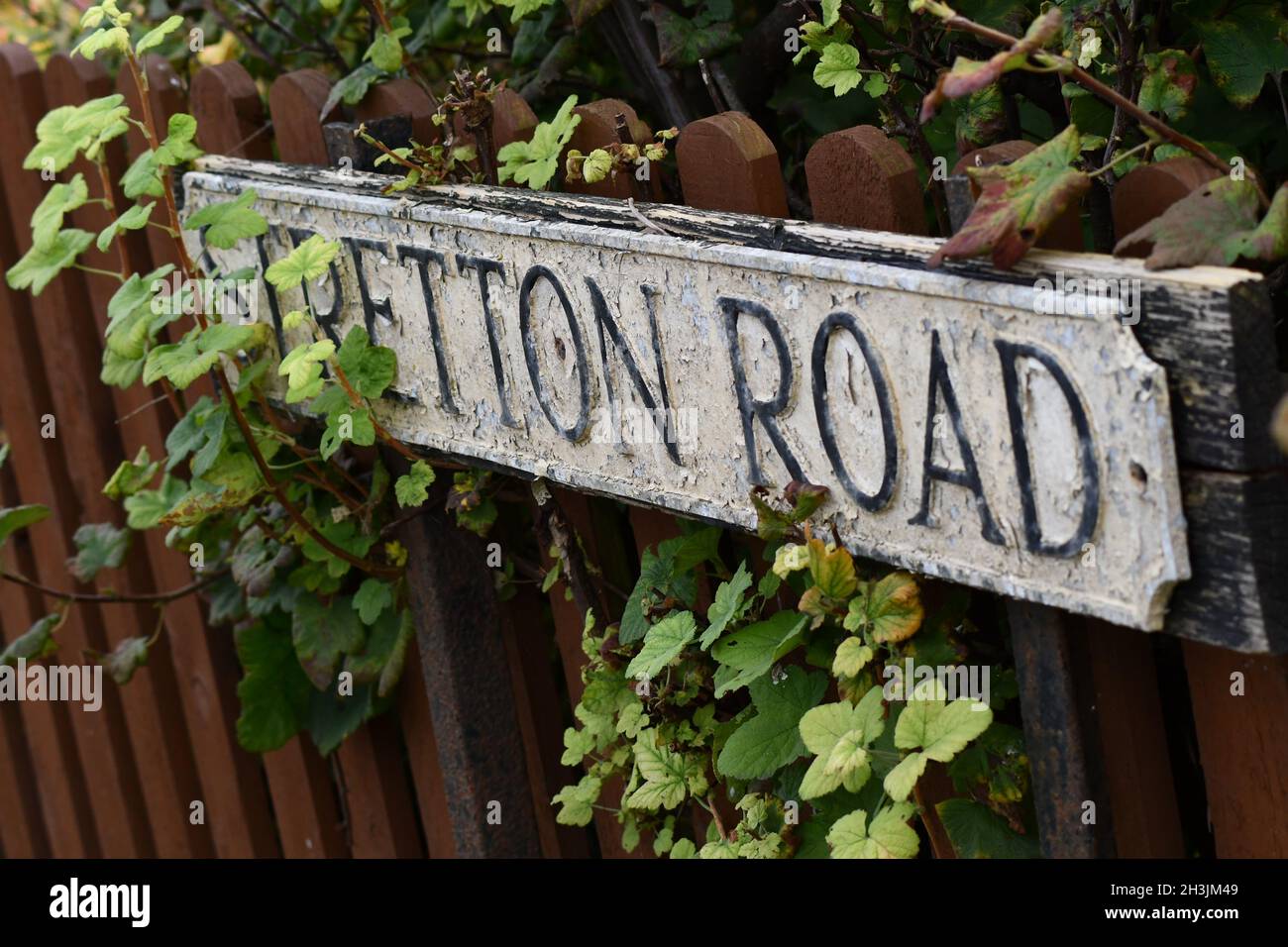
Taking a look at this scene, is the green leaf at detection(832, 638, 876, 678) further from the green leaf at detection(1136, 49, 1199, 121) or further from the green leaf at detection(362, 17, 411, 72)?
the green leaf at detection(362, 17, 411, 72)

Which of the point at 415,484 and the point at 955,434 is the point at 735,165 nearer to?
the point at 955,434

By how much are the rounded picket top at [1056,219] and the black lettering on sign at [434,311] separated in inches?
29.8

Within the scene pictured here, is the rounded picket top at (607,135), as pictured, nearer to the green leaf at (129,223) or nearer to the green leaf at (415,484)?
the green leaf at (415,484)

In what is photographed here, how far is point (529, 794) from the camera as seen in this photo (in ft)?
7.84

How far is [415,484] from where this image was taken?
6.75 feet

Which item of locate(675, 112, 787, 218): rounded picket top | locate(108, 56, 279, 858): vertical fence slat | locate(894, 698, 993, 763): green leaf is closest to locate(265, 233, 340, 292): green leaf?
locate(675, 112, 787, 218): rounded picket top

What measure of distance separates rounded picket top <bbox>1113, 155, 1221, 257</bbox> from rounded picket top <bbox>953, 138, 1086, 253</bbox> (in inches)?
1.6

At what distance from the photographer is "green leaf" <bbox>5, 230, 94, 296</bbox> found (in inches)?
85.0

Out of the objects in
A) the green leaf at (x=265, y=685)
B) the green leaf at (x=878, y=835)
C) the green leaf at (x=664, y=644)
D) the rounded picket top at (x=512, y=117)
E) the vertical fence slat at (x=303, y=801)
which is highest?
the rounded picket top at (x=512, y=117)

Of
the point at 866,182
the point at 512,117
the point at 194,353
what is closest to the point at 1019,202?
the point at 866,182

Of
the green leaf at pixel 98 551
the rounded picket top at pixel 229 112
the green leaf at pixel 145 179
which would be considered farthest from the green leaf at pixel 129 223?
the green leaf at pixel 98 551

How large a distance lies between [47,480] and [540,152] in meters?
1.95

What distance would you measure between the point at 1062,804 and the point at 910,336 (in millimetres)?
509

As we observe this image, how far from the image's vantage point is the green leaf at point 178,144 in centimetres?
204
